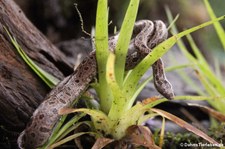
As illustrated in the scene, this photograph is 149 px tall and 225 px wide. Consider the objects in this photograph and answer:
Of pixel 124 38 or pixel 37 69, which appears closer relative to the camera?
pixel 124 38

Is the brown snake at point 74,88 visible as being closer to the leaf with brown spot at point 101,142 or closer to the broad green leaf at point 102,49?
the broad green leaf at point 102,49

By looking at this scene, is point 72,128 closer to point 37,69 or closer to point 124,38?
point 37,69

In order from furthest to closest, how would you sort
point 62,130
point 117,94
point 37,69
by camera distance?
point 37,69, point 62,130, point 117,94

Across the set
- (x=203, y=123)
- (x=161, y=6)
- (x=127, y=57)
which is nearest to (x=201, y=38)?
(x=161, y=6)

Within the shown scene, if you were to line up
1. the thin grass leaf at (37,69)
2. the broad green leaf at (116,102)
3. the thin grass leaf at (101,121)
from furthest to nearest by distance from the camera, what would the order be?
the thin grass leaf at (37,69) < the thin grass leaf at (101,121) < the broad green leaf at (116,102)

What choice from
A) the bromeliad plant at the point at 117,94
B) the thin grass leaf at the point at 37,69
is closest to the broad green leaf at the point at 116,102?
the bromeliad plant at the point at 117,94

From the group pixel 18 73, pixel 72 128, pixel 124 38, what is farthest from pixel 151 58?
pixel 18 73
